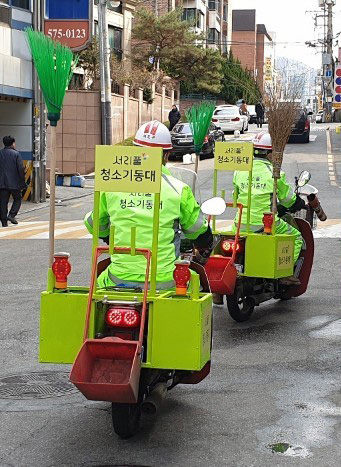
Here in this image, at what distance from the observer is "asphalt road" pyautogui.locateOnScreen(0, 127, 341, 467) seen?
5.55 metres

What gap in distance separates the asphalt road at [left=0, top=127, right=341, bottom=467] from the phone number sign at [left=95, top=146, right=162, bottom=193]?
154 cm

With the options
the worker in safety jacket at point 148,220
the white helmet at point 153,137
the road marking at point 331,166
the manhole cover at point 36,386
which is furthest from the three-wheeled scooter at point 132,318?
the road marking at point 331,166

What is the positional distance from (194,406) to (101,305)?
47.6 inches

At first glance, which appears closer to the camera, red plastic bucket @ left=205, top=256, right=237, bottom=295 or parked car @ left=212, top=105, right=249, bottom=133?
red plastic bucket @ left=205, top=256, right=237, bottom=295

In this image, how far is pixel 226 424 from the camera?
614 centimetres

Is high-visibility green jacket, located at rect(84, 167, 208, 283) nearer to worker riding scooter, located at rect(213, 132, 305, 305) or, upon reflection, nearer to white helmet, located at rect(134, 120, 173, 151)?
A: white helmet, located at rect(134, 120, 173, 151)

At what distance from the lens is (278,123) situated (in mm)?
9836

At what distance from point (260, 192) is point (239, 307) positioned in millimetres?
1189

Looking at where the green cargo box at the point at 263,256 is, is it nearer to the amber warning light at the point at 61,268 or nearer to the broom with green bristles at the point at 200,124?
the broom with green bristles at the point at 200,124

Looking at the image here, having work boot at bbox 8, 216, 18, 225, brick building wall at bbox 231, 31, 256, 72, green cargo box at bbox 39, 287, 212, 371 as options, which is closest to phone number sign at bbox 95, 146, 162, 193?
green cargo box at bbox 39, 287, 212, 371

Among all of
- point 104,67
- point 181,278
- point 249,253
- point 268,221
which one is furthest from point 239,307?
point 104,67

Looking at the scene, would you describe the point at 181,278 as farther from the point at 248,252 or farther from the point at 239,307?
the point at 239,307

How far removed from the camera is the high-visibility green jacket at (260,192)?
31.2 ft

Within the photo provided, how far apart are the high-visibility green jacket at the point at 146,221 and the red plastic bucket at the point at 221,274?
2.02 meters
